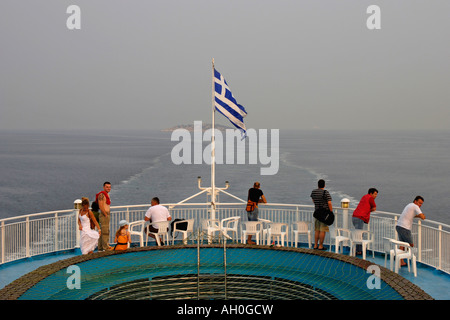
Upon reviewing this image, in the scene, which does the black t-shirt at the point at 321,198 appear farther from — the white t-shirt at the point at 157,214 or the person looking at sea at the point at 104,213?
the person looking at sea at the point at 104,213

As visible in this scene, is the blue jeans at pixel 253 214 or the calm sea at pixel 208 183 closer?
the blue jeans at pixel 253 214

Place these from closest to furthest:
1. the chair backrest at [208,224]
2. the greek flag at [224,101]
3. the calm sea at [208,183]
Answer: the chair backrest at [208,224]
the greek flag at [224,101]
the calm sea at [208,183]

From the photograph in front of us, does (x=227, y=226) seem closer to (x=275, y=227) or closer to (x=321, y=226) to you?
(x=275, y=227)

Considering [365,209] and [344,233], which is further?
[344,233]

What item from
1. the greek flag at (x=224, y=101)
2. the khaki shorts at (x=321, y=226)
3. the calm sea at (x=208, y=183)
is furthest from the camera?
the calm sea at (x=208, y=183)

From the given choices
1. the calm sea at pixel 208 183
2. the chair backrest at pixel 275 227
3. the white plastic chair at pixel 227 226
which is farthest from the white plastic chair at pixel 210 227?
the calm sea at pixel 208 183

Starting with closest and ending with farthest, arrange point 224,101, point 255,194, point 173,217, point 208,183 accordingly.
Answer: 1. point 255,194
2. point 224,101
3. point 173,217
4. point 208,183

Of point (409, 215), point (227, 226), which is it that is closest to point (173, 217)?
point (227, 226)

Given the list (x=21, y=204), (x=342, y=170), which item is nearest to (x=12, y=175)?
(x=21, y=204)

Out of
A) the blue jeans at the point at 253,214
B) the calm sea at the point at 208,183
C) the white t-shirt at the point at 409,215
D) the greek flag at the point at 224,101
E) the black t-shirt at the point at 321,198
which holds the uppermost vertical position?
the greek flag at the point at 224,101

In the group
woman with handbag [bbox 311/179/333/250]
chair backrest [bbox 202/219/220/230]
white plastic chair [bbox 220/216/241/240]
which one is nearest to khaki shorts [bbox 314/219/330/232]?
woman with handbag [bbox 311/179/333/250]

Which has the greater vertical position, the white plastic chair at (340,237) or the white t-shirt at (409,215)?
the white t-shirt at (409,215)

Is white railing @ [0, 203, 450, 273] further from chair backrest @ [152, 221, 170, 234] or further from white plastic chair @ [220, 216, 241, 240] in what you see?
chair backrest @ [152, 221, 170, 234]

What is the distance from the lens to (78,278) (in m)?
8.14
